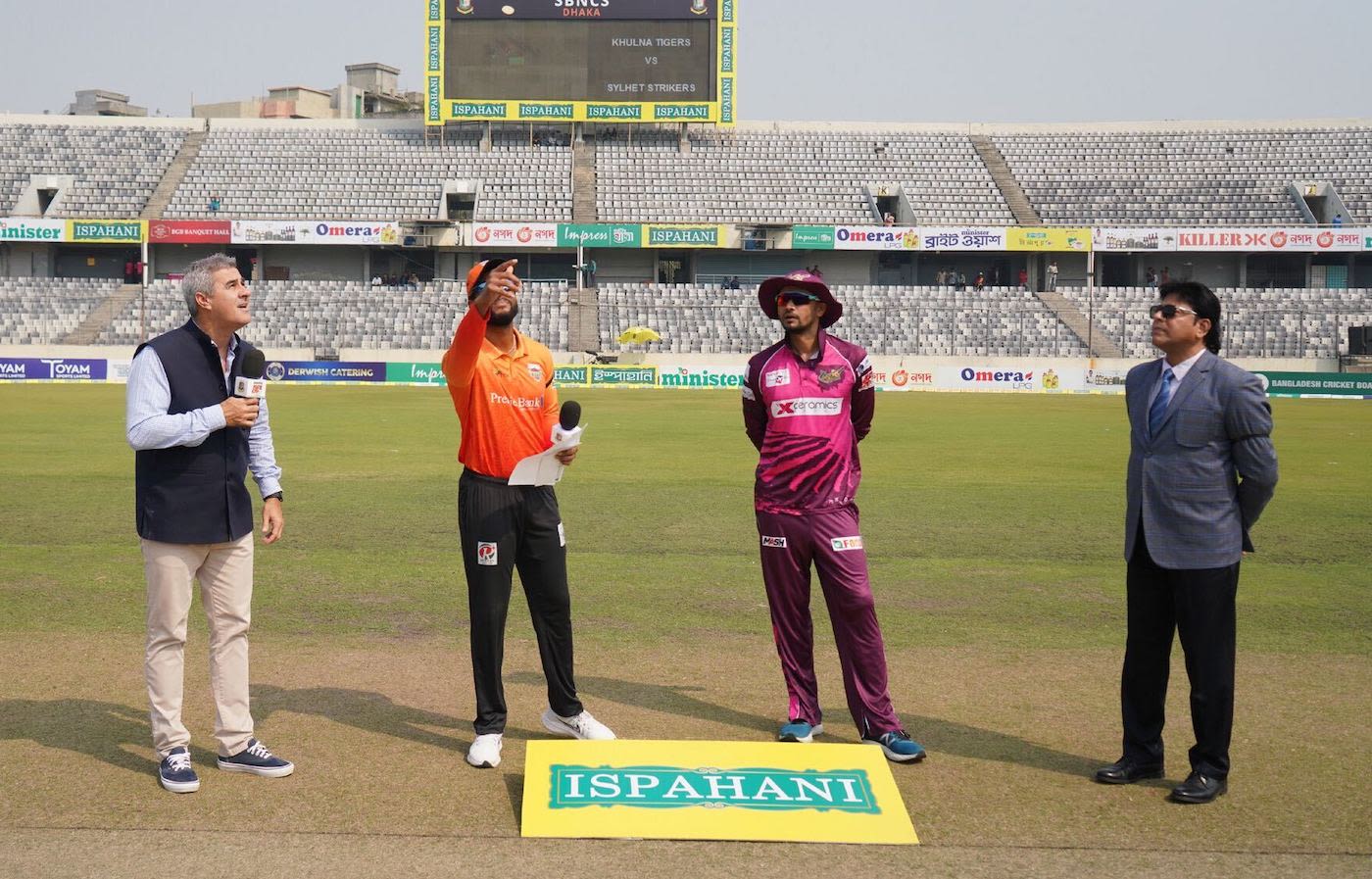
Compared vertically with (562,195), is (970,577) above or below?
below

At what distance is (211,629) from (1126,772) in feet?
12.9

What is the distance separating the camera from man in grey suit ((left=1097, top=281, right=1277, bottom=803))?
5441 millimetres

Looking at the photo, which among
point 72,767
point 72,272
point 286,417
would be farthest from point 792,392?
point 72,272

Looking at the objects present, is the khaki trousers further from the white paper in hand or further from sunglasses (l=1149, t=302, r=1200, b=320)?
sunglasses (l=1149, t=302, r=1200, b=320)

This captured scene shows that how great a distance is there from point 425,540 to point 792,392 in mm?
6663

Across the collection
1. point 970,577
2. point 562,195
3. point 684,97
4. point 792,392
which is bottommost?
point 970,577

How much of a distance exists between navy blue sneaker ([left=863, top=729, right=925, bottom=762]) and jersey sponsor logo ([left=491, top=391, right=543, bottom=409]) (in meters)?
2.18

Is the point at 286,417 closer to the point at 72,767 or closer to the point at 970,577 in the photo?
the point at 970,577

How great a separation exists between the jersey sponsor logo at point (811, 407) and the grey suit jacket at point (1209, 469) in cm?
135

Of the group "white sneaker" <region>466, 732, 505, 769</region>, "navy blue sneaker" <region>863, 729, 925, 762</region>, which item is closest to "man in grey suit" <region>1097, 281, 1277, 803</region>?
"navy blue sneaker" <region>863, 729, 925, 762</region>

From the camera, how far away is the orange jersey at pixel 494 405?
5.96 meters

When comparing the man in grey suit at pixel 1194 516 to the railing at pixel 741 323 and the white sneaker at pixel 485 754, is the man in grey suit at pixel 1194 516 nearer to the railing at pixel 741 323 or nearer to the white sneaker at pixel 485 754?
the white sneaker at pixel 485 754

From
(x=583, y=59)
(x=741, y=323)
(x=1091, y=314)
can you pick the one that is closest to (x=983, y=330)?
(x=1091, y=314)

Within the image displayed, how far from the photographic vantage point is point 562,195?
186 feet
